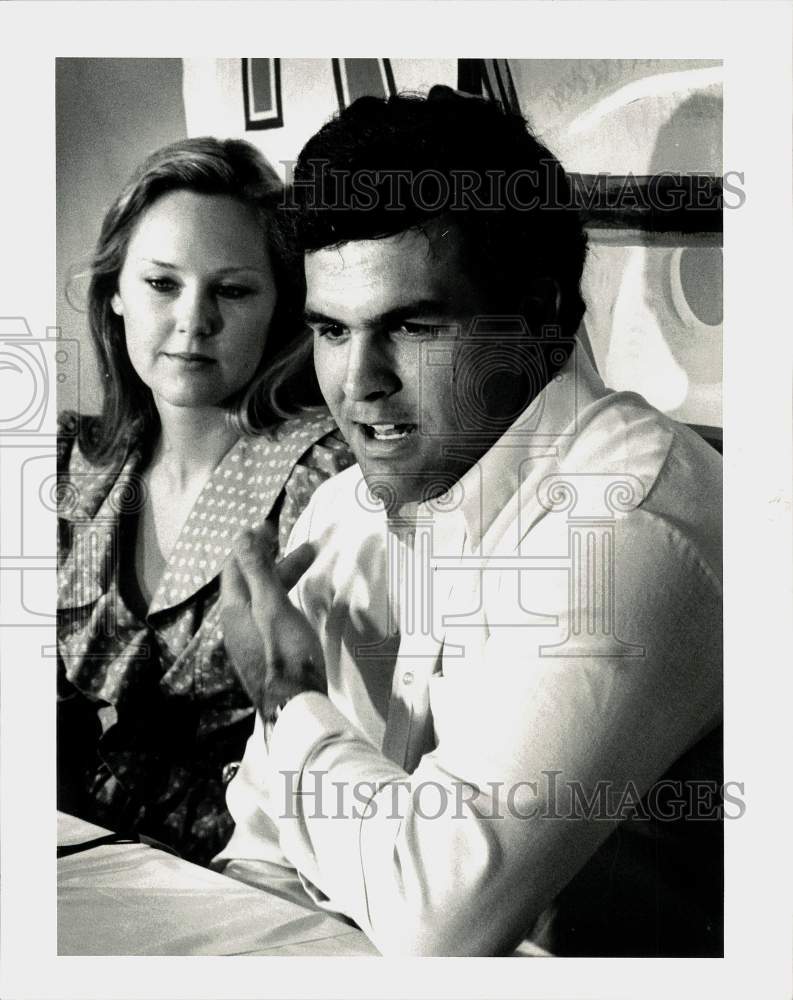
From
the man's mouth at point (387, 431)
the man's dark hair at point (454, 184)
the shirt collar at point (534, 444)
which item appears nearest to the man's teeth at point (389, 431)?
the man's mouth at point (387, 431)

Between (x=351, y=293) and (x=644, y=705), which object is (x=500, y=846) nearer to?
(x=644, y=705)

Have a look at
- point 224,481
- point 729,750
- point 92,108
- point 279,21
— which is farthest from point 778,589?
point 92,108

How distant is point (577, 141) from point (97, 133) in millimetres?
702

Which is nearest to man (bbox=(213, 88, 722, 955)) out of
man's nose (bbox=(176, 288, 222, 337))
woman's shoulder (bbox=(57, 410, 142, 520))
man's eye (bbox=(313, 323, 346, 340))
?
man's eye (bbox=(313, 323, 346, 340))

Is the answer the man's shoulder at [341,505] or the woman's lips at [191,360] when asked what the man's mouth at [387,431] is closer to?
the man's shoulder at [341,505]

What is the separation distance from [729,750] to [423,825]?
1.52 feet

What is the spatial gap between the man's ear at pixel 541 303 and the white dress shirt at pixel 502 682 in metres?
0.07

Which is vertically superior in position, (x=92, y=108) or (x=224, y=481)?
(x=92, y=108)

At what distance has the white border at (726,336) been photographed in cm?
160

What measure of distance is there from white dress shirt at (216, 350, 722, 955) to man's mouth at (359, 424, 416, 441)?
0.08 m

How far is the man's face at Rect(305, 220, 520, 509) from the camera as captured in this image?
156 cm

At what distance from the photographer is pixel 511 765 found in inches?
60.8

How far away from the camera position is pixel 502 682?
5.09ft

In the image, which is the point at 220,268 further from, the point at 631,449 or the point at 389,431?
the point at 631,449
